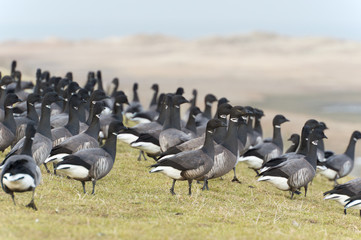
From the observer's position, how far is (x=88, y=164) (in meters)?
13.4

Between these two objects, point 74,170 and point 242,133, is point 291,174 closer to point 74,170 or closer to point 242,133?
point 242,133

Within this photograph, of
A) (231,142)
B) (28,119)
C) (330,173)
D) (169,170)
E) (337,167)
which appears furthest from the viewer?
(330,173)

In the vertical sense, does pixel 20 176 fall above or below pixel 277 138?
above

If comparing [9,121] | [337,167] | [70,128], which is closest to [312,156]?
[337,167]

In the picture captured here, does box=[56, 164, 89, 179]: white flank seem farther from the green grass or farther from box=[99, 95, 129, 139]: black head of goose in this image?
box=[99, 95, 129, 139]: black head of goose

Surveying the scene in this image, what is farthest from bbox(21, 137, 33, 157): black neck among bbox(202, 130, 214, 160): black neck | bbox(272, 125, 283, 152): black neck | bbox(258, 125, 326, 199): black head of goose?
bbox(272, 125, 283, 152): black neck

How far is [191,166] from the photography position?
14039 mm

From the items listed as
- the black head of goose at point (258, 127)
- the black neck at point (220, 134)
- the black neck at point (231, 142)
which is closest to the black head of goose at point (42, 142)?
the black neck at point (231, 142)

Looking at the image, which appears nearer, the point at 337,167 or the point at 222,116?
the point at 222,116

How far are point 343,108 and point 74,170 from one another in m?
53.3

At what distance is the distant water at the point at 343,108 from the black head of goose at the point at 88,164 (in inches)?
Result: 1917

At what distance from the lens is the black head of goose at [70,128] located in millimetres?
17328

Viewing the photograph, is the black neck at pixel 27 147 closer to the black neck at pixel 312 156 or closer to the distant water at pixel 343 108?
the black neck at pixel 312 156

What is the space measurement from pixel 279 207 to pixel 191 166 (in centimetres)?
232
